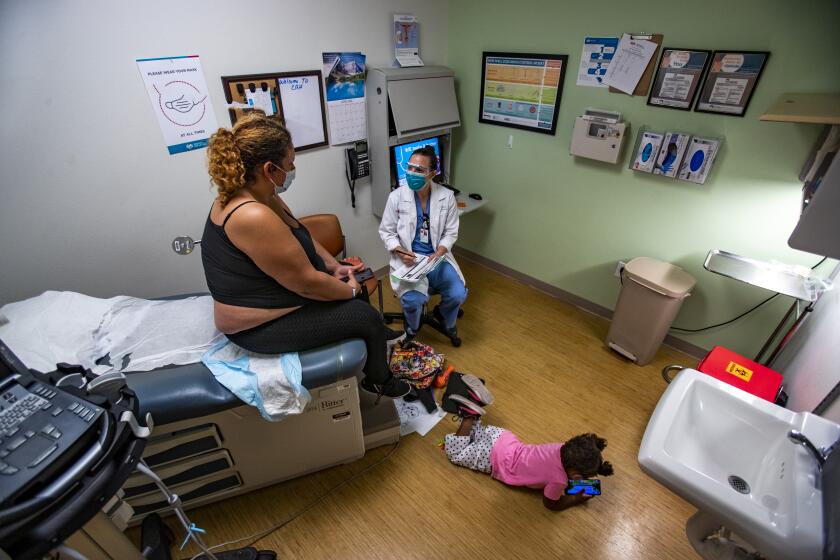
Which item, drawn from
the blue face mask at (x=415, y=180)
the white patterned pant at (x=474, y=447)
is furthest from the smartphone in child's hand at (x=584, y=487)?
the blue face mask at (x=415, y=180)

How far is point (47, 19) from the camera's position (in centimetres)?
141

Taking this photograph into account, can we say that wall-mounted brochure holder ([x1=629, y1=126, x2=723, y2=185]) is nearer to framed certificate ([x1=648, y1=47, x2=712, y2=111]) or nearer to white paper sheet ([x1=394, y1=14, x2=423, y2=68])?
framed certificate ([x1=648, y1=47, x2=712, y2=111])

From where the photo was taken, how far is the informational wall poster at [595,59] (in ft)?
7.20

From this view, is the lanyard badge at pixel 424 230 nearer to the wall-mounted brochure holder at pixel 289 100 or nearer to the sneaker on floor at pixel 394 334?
the sneaker on floor at pixel 394 334

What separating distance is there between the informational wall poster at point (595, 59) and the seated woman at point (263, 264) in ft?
6.26

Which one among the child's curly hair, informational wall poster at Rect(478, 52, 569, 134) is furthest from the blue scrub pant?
informational wall poster at Rect(478, 52, 569, 134)

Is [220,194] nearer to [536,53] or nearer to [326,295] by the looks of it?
[326,295]

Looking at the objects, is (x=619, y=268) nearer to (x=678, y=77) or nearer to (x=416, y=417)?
(x=678, y=77)

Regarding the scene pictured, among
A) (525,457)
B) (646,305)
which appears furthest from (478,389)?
(646,305)

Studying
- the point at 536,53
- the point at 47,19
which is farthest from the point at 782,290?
the point at 47,19

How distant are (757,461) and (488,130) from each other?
251 cm

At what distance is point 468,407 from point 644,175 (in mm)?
1758

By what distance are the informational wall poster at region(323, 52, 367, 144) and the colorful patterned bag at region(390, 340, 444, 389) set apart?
142 cm

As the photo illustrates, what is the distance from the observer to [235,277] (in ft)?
4.45
